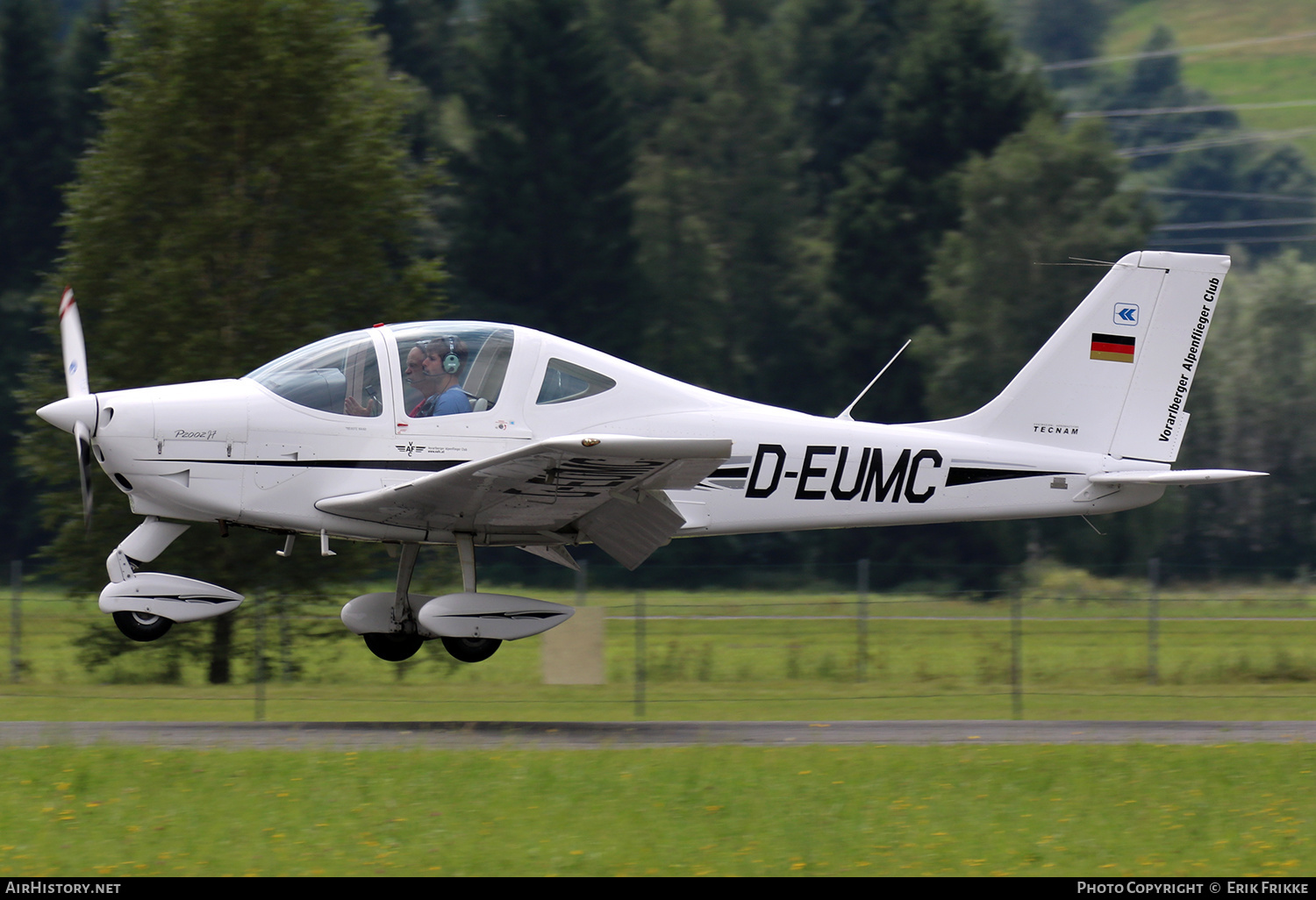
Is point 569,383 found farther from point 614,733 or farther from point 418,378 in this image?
point 614,733

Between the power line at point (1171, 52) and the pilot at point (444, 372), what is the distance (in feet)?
370

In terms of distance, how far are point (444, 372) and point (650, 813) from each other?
4.06 meters

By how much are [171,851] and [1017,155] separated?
33527mm

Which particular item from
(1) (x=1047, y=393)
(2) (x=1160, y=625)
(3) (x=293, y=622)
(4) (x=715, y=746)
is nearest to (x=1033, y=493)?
(1) (x=1047, y=393)

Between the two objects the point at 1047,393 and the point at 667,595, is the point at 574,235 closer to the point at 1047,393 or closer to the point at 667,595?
the point at 667,595

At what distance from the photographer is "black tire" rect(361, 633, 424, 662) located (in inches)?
474

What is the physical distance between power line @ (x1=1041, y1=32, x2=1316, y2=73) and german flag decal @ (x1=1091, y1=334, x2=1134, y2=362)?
109846 mm

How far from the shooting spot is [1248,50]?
12850 centimetres

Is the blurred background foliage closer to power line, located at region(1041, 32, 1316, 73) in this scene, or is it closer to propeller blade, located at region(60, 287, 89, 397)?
propeller blade, located at region(60, 287, 89, 397)

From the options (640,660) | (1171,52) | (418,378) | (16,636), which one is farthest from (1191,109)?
(418,378)

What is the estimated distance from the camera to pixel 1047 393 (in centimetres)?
1268

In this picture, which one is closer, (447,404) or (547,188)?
(447,404)

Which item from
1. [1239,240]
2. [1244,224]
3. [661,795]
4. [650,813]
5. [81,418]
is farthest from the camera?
[1244,224]

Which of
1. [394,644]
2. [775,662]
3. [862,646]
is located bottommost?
[775,662]
